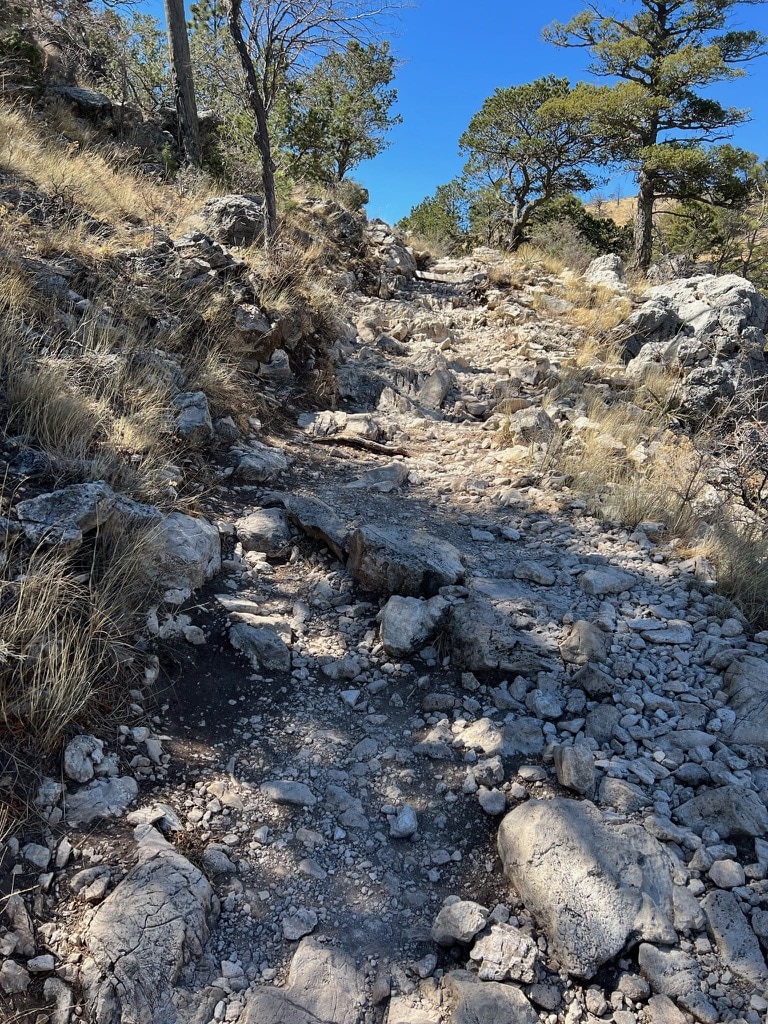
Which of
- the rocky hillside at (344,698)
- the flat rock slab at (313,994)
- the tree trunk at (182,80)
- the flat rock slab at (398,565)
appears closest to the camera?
the flat rock slab at (313,994)

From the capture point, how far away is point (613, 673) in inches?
123

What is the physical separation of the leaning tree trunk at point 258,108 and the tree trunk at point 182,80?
113 inches

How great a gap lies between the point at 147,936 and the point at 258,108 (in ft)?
27.4

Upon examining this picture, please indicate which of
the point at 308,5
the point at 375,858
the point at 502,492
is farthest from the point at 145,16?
the point at 375,858

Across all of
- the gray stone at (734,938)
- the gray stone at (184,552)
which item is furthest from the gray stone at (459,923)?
the gray stone at (184,552)

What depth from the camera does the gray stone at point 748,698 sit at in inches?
107

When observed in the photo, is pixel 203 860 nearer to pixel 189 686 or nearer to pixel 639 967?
pixel 189 686

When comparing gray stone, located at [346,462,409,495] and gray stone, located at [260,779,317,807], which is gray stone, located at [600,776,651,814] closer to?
gray stone, located at [260,779,317,807]

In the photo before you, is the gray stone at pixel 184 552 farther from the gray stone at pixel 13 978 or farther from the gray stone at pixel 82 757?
the gray stone at pixel 13 978

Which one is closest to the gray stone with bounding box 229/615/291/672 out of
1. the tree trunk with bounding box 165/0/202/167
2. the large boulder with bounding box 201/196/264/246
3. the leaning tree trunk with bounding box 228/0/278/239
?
the leaning tree trunk with bounding box 228/0/278/239

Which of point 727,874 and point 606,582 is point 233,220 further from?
point 727,874

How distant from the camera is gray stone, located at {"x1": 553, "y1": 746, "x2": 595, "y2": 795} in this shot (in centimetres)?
252

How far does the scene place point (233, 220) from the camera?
7766mm

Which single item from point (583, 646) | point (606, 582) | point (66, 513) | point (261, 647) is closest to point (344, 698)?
point (261, 647)
